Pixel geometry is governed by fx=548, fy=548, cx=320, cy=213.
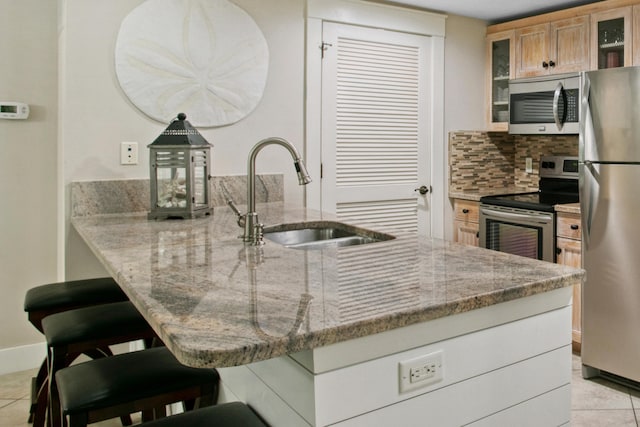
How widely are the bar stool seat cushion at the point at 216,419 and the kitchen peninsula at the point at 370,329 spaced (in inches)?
1.9

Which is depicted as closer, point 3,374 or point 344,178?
point 3,374

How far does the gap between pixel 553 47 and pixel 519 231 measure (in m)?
1.28

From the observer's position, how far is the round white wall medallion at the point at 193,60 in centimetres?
286

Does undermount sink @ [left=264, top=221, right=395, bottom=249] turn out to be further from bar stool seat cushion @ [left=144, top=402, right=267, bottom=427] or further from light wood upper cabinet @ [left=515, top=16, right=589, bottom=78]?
light wood upper cabinet @ [left=515, top=16, right=589, bottom=78]

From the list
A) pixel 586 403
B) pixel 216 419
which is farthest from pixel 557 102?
pixel 216 419

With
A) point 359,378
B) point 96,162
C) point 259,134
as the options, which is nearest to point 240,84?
point 259,134

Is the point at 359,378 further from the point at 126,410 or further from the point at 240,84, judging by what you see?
the point at 240,84

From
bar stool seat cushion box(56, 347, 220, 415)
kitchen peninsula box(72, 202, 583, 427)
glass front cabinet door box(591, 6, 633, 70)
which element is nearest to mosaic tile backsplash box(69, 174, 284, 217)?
kitchen peninsula box(72, 202, 583, 427)

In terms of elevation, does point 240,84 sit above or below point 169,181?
above

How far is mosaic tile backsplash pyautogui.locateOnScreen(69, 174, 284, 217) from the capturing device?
275 cm

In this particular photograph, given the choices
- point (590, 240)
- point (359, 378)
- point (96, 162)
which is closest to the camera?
point (359, 378)

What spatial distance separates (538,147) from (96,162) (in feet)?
10.5

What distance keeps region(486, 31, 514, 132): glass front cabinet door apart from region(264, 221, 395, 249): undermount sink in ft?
7.22

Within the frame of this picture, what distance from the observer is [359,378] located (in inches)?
44.2
